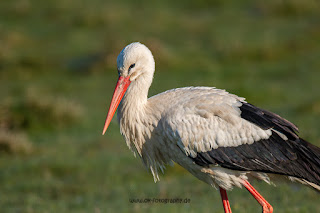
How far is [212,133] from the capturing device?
5.97m

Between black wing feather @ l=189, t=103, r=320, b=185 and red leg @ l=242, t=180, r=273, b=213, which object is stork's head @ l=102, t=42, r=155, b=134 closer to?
black wing feather @ l=189, t=103, r=320, b=185

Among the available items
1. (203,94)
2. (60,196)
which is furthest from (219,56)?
(203,94)

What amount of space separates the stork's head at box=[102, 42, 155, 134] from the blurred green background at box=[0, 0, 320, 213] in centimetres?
185

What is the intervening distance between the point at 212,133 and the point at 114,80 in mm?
10039

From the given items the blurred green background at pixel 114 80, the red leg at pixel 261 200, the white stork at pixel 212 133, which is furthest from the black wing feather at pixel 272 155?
the blurred green background at pixel 114 80

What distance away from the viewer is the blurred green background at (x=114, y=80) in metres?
8.56

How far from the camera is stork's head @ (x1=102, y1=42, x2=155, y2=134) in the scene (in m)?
6.07

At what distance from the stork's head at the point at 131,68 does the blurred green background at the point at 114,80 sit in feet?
6.08

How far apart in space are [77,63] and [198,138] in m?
11.4

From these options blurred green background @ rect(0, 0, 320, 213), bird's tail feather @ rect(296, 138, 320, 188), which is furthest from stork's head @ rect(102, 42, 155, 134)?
blurred green background @ rect(0, 0, 320, 213)

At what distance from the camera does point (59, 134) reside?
12.2m

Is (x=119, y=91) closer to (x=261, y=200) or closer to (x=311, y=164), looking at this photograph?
(x=261, y=200)

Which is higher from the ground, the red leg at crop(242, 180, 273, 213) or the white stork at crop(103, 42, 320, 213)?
the white stork at crop(103, 42, 320, 213)

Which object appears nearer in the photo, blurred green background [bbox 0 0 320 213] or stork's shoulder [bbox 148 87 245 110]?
stork's shoulder [bbox 148 87 245 110]
